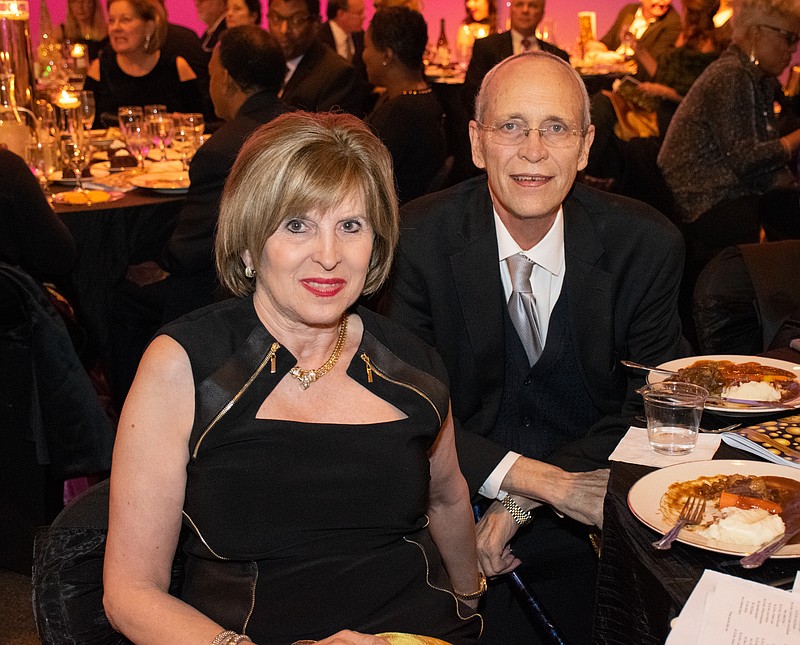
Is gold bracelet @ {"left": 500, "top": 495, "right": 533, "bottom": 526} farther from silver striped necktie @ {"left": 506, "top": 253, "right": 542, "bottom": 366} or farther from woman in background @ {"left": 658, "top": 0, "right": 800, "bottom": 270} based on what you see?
woman in background @ {"left": 658, "top": 0, "right": 800, "bottom": 270}

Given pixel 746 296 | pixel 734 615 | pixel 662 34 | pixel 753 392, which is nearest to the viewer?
pixel 734 615

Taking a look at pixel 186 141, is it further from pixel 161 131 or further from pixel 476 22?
pixel 476 22

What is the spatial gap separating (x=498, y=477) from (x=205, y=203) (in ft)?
6.41

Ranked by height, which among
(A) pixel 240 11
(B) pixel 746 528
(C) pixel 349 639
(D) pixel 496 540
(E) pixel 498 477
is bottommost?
(D) pixel 496 540

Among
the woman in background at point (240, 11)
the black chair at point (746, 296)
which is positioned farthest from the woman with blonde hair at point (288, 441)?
the woman in background at point (240, 11)

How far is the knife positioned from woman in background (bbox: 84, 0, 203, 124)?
5.06 m

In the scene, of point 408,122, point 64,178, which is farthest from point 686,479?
point 64,178

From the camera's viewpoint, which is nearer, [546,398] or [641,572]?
[641,572]

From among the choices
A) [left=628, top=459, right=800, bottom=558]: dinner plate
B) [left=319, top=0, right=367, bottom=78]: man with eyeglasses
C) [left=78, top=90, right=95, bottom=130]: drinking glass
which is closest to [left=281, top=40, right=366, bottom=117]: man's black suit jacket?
[left=78, top=90, right=95, bottom=130]: drinking glass

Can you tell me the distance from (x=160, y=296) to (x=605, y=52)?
5.64 m

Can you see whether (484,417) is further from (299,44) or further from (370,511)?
(299,44)

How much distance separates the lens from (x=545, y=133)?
213 centimetres

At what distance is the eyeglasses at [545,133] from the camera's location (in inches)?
83.7

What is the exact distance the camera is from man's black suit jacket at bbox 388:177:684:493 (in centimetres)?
218
